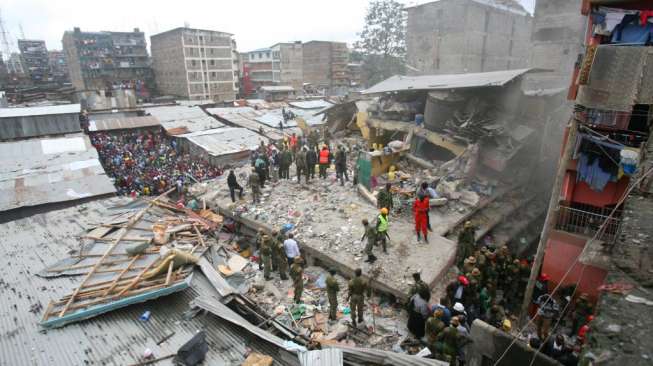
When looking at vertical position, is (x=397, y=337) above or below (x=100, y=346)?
below

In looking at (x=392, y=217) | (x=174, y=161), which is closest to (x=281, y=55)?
(x=174, y=161)

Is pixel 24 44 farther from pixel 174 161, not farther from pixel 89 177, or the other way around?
pixel 89 177

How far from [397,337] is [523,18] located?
3764 cm

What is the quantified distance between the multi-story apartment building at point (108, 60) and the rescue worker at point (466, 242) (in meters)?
44.1

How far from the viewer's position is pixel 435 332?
18.4ft

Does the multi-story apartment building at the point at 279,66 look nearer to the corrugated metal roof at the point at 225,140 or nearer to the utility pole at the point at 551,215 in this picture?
the corrugated metal roof at the point at 225,140

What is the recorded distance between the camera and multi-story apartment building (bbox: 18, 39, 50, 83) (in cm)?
5175

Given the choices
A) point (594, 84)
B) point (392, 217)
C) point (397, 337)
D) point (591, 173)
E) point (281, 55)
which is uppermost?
point (281, 55)

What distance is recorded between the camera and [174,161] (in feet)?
63.7

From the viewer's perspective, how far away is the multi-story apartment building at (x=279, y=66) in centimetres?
4844

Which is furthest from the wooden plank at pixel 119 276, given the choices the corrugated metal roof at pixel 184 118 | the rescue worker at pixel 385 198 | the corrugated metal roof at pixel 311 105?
the corrugated metal roof at pixel 311 105

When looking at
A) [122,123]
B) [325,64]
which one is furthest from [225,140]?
[325,64]

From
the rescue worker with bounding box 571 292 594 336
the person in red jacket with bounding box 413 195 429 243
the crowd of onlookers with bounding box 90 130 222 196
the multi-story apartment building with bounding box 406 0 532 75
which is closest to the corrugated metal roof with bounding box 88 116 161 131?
the crowd of onlookers with bounding box 90 130 222 196

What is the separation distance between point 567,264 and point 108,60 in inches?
1993
